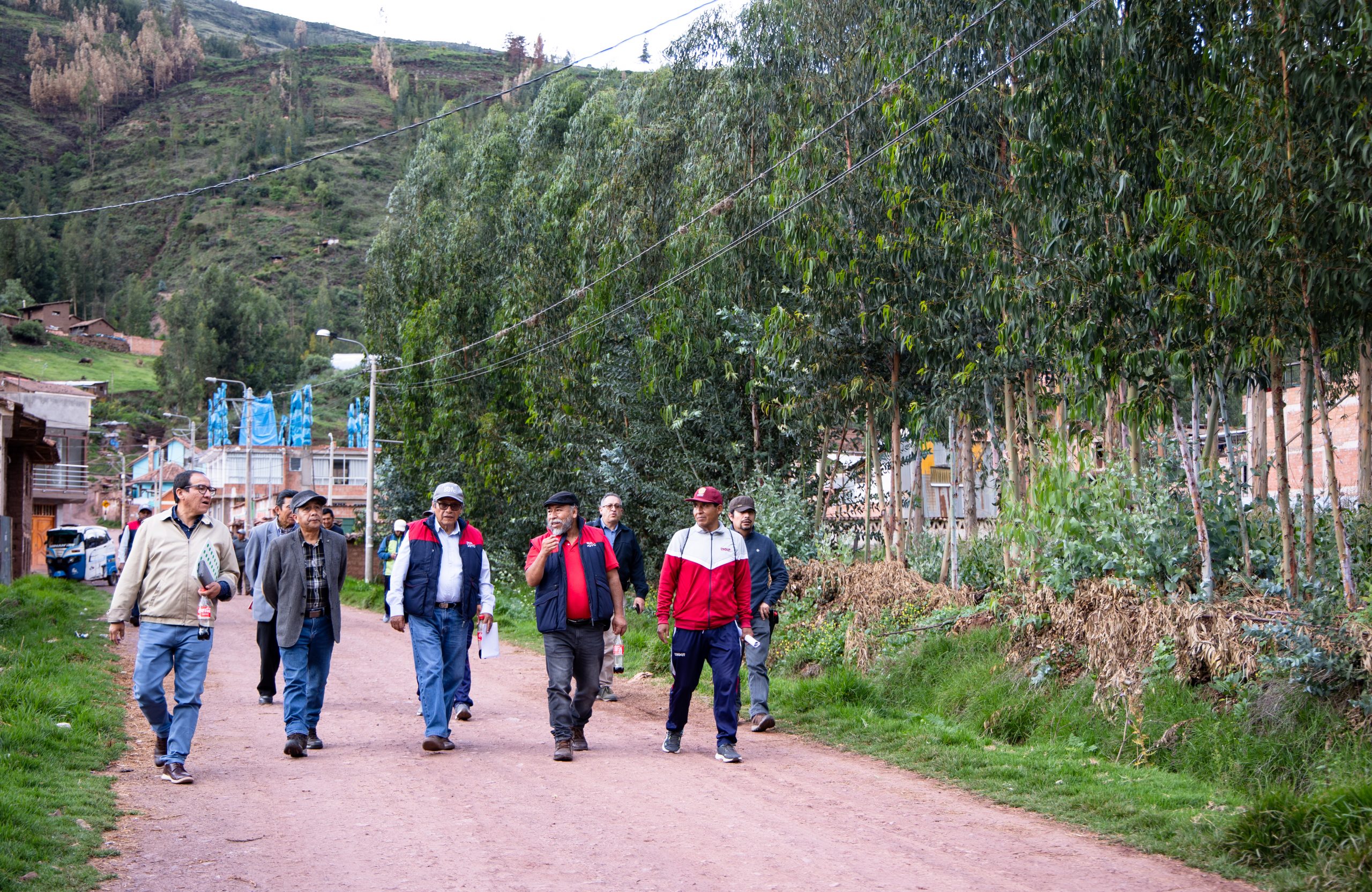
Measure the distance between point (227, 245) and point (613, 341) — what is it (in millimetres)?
144985

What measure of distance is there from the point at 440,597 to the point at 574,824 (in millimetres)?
2990

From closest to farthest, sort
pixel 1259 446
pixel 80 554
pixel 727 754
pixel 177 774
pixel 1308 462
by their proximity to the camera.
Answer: pixel 177 774, pixel 727 754, pixel 1308 462, pixel 1259 446, pixel 80 554

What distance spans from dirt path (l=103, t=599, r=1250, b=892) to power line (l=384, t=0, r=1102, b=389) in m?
6.42

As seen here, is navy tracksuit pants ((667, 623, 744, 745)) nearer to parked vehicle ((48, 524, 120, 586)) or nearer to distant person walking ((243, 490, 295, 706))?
distant person walking ((243, 490, 295, 706))

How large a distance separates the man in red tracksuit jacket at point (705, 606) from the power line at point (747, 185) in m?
5.53

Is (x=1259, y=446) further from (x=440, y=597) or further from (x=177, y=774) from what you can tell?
(x=177, y=774)

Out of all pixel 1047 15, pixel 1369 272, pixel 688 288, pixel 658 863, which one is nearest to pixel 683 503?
pixel 688 288

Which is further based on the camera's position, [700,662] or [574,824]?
[700,662]

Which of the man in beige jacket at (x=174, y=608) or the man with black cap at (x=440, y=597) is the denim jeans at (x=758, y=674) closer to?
the man with black cap at (x=440, y=597)

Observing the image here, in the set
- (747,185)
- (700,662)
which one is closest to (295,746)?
(700,662)

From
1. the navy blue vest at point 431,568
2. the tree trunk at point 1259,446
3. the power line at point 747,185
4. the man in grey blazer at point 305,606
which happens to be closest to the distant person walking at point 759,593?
the navy blue vest at point 431,568

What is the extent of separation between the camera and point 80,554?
3962 centimetres

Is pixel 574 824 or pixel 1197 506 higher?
pixel 1197 506

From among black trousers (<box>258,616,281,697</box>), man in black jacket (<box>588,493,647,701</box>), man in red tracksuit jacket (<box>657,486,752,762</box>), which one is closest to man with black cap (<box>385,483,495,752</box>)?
man in red tracksuit jacket (<box>657,486,752,762</box>)
